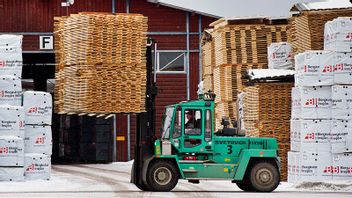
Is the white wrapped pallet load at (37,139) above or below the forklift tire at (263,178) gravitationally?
above

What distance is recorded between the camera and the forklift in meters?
20.1

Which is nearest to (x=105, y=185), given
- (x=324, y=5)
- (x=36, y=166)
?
(x=36, y=166)

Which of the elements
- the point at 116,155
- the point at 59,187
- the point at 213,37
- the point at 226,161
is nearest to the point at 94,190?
the point at 59,187

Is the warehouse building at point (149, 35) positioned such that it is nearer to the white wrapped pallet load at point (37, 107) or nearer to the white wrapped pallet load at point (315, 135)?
the white wrapped pallet load at point (37, 107)

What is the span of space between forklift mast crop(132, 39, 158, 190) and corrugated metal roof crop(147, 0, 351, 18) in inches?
552

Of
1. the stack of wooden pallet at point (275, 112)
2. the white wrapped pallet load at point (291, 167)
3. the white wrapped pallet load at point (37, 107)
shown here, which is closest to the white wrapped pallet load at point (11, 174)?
the white wrapped pallet load at point (37, 107)

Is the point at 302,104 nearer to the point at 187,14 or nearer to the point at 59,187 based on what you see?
the point at 59,187

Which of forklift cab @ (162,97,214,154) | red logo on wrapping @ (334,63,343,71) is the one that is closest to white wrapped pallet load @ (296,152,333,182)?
red logo on wrapping @ (334,63,343,71)

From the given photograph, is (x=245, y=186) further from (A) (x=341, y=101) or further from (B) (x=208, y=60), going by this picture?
(B) (x=208, y=60)

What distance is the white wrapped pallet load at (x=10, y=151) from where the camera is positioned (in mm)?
24094

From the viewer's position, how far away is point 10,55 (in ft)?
78.5

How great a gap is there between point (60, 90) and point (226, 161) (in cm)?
470

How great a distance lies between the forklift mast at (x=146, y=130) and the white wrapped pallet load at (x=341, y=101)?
448cm

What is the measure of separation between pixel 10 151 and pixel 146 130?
5.03 m
